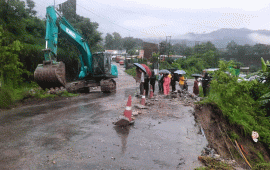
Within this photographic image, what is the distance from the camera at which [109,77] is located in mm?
16984

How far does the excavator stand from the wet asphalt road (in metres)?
2.11

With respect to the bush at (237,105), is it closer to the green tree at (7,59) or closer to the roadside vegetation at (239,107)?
the roadside vegetation at (239,107)

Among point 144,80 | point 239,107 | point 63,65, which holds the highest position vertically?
point 63,65

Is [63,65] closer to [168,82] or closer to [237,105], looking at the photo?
[168,82]

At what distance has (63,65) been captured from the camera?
11.2 metres

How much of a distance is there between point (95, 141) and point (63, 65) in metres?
6.31

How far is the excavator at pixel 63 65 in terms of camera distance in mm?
10727

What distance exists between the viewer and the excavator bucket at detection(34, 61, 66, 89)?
1059cm

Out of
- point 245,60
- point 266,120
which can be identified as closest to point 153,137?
point 266,120

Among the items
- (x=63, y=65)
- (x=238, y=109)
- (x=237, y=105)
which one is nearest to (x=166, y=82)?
(x=237, y=105)

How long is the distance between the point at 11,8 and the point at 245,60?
62968mm

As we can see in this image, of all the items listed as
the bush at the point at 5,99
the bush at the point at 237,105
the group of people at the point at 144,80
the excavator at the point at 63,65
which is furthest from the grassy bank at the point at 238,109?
the bush at the point at 5,99

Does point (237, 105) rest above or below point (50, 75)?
below

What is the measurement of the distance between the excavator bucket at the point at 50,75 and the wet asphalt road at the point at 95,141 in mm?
1930
